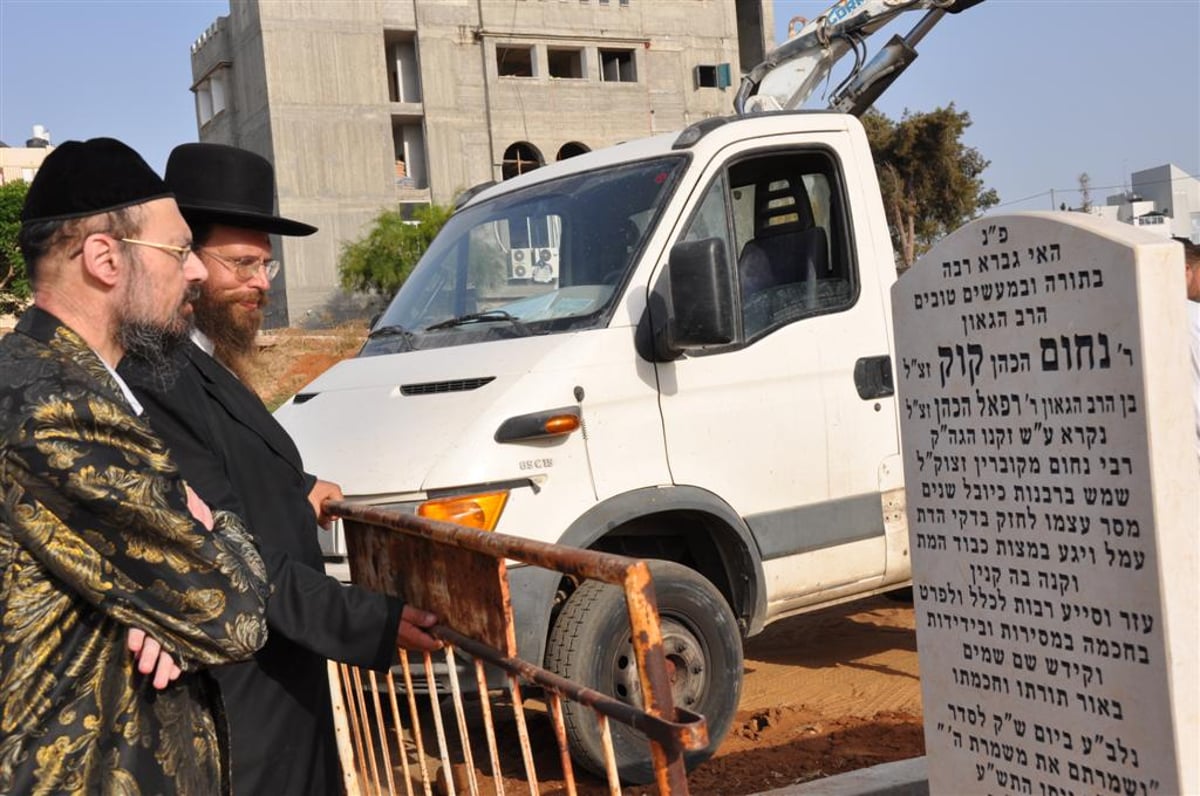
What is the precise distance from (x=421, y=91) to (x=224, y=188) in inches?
1992

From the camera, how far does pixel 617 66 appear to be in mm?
56438

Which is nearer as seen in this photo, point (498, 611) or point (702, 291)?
point (498, 611)

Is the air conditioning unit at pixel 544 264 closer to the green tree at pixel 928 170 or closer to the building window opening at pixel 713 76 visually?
the green tree at pixel 928 170

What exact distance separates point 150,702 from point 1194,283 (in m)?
4.35

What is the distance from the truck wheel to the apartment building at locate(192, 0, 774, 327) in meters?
44.8

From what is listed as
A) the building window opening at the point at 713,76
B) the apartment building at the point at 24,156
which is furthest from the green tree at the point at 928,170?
the apartment building at the point at 24,156

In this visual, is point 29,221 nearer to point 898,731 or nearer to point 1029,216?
point 1029,216

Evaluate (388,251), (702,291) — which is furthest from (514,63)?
(702,291)

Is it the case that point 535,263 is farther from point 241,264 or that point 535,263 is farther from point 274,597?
point 274,597

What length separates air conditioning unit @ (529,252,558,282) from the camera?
5.55 m

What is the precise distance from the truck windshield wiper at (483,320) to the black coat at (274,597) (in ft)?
7.55

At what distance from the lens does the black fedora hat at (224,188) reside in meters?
3.31

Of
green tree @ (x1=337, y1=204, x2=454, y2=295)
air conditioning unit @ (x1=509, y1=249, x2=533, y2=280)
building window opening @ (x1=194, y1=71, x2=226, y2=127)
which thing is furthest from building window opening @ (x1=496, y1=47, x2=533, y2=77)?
air conditioning unit @ (x1=509, y1=249, x2=533, y2=280)

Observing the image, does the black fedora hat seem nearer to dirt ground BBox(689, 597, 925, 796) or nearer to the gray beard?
the gray beard
